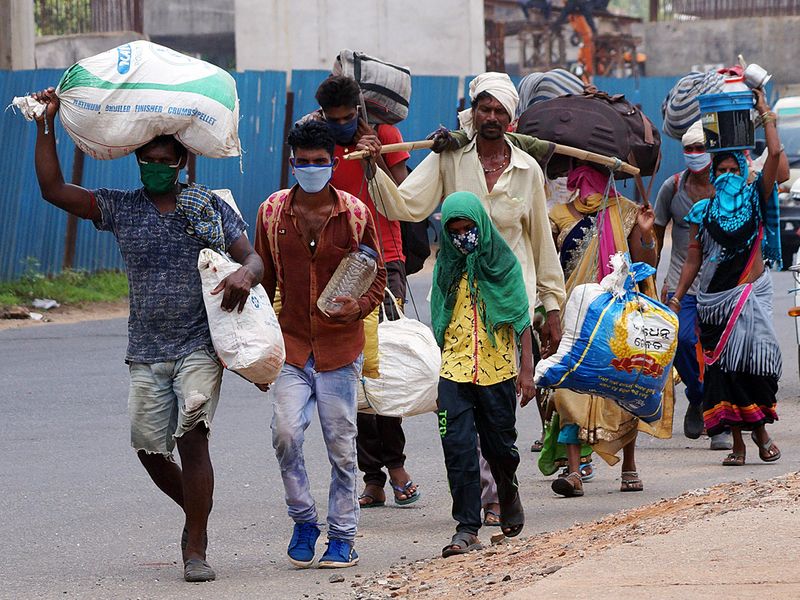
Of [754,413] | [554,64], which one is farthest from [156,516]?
[554,64]

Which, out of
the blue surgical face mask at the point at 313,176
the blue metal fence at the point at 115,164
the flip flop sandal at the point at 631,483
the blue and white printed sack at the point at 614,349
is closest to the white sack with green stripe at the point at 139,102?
the blue surgical face mask at the point at 313,176

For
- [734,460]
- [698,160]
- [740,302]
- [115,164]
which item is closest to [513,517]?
[734,460]

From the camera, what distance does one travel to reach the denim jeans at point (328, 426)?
6.10m

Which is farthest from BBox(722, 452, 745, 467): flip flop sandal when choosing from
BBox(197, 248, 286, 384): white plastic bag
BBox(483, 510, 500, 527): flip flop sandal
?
BBox(197, 248, 286, 384): white plastic bag

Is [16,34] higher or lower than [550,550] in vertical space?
higher

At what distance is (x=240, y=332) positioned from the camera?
226 inches

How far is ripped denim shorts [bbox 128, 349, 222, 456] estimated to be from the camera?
5867 mm

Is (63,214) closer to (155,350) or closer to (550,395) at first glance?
(550,395)

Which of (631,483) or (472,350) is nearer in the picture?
(472,350)

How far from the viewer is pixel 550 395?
8023mm

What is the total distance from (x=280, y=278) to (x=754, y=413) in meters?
3.37

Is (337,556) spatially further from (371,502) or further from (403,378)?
(371,502)

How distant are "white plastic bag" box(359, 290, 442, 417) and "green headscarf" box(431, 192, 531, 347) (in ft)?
1.38

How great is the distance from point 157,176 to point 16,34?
1699 cm
